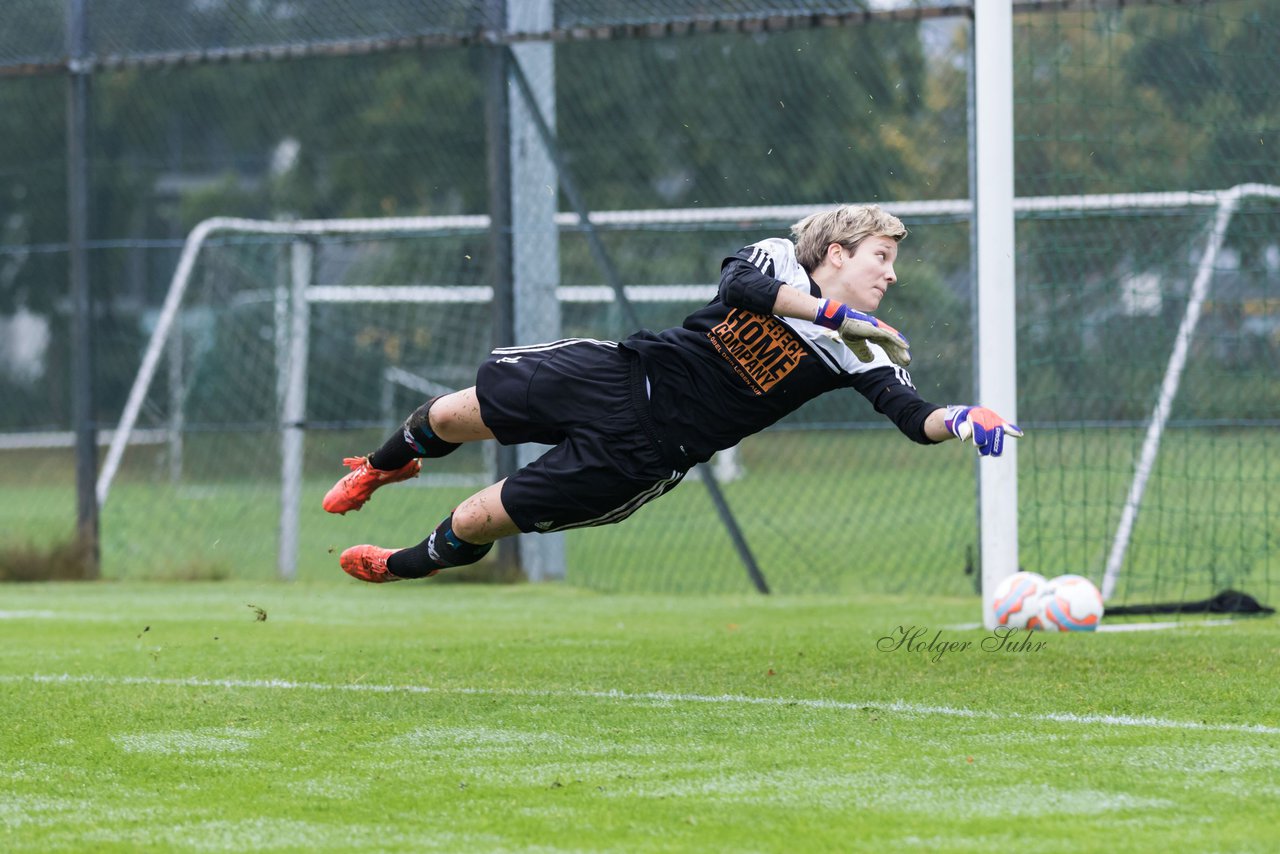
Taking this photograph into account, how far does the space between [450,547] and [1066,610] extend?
3024mm

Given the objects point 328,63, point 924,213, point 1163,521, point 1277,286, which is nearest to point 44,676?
point 924,213

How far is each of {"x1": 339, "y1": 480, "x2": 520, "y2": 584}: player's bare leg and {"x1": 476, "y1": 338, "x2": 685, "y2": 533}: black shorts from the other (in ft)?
0.28

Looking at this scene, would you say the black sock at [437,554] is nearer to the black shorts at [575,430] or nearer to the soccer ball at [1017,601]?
the black shorts at [575,430]

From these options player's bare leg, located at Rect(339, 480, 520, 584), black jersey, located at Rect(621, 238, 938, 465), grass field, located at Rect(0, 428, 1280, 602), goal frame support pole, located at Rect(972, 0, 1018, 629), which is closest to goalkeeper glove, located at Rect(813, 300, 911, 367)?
black jersey, located at Rect(621, 238, 938, 465)

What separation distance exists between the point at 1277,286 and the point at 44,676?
29.0ft

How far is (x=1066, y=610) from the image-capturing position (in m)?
7.43

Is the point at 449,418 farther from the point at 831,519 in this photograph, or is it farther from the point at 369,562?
the point at 831,519

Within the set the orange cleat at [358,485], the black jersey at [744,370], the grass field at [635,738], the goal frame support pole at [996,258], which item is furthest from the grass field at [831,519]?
the orange cleat at [358,485]

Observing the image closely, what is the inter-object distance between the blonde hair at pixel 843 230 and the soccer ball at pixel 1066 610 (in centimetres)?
230

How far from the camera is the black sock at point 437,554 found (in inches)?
239

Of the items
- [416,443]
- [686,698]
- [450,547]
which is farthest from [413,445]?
[686,698]

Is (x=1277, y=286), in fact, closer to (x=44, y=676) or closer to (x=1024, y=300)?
(x=1024, y=300)

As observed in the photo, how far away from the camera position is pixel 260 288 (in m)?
17.5

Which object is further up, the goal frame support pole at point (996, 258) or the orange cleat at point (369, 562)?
the goal frame support pole at point (996, 258)
